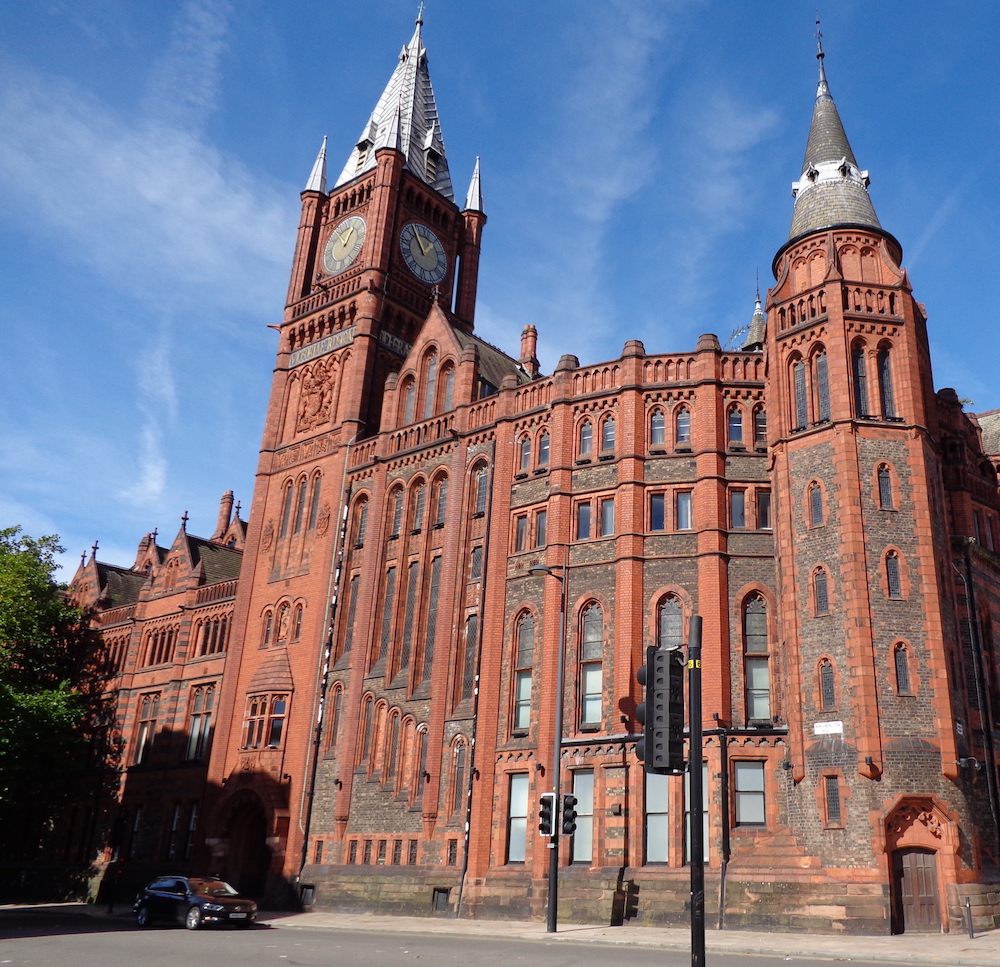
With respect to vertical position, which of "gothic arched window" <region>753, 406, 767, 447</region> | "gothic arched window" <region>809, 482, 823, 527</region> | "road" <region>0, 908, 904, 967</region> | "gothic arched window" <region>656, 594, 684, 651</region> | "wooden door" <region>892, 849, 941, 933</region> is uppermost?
"gothic arched window" <region>753, 406, 767, 447</region>

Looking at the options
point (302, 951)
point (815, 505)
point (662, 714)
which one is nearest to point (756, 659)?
point (815, 505)

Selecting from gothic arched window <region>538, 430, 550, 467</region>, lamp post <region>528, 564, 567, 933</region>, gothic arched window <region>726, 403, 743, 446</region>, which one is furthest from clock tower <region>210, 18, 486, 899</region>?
gothic arched window <region>726, 403, 743, 446</region>

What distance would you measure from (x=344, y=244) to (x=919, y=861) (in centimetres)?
4257

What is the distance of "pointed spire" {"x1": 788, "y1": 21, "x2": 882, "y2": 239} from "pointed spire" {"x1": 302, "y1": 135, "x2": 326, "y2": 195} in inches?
1177

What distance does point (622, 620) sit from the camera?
34.7m

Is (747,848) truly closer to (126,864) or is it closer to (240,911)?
(240,911)

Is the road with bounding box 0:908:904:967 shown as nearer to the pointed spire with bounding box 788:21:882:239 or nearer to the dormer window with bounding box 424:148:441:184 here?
the pointed spire with bounding box 788:21:882:239

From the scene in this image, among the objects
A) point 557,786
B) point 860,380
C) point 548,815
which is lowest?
point 548,815

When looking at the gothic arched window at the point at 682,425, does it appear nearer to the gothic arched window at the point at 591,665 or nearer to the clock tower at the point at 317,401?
the gothic arched window at the point at 591,665

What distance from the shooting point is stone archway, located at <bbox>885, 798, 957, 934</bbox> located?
27500mm

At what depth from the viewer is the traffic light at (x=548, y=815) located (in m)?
28.6

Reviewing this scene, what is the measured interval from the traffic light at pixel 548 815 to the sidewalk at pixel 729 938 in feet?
8.89

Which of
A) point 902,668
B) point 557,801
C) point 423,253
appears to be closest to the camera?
point 557,801

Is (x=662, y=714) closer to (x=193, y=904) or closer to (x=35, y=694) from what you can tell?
(x=193, y=904)
